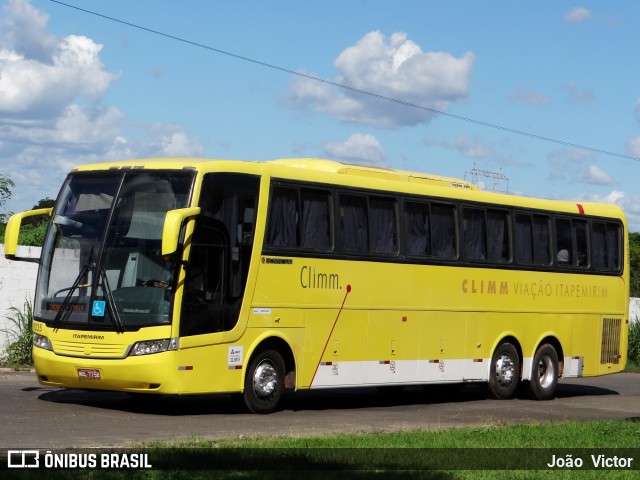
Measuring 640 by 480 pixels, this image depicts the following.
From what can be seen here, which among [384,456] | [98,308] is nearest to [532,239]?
[98,308]

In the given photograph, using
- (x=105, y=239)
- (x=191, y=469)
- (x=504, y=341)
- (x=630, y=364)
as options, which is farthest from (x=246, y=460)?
(x=630, y=364)

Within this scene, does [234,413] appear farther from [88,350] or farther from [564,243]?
[564,243]

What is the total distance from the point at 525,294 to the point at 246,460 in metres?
12.7

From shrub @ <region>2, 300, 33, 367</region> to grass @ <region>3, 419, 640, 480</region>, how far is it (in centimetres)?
1075

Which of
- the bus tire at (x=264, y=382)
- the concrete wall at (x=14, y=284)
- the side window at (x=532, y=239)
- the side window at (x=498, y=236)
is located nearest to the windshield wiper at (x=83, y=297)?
the bus tire at (x=264, y=382)

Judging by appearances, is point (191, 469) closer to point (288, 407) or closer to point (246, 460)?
point (246, 460)

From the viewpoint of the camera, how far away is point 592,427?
655 inches

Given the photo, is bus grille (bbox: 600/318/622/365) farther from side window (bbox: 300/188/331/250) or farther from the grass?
the grass

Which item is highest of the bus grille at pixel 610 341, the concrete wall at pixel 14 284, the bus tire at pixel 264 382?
the concrete wall at pixel 14 284

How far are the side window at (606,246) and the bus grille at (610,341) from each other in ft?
3.57

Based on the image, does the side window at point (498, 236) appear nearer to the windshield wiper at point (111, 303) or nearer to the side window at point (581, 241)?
the side window at point (581, 241)

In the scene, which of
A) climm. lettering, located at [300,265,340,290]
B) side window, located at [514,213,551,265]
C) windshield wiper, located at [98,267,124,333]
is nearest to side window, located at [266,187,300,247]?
climm. lettering, located at [300,265,340,290]

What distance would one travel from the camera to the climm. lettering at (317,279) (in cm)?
1858

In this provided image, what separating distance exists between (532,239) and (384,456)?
12.0 meters
